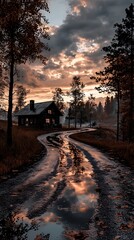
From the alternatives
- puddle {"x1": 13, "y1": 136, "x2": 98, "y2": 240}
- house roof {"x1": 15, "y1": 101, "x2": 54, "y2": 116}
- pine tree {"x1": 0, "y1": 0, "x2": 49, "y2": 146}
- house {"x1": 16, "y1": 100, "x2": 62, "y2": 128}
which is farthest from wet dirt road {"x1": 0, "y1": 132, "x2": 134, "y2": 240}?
house roof {"x1": 15, "y1": 101, "x2": 54, "y2": 116}

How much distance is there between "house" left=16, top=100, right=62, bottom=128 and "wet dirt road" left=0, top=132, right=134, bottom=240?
51708 millimetres

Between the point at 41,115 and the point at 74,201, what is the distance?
56778mm

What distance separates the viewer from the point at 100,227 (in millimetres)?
5559

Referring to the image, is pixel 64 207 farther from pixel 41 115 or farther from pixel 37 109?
pixel 37 109

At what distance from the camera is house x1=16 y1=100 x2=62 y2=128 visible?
64.0 metres

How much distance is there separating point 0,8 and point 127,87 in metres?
17.9

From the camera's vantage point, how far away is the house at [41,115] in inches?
2520

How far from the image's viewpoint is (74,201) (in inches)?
298

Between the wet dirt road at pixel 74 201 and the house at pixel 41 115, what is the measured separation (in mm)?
51708

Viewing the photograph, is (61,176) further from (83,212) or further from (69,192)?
(83,212)

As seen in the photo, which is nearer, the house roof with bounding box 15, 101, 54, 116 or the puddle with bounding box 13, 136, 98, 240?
the puddle with bounding box 13, 136, 98, 240

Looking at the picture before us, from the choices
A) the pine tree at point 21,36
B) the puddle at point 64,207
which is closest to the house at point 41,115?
the pine tree at point 21,36

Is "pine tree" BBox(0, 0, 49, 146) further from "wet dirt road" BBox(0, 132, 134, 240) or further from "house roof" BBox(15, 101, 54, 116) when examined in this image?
"house roof" BBox(15, 101, 54, 116)

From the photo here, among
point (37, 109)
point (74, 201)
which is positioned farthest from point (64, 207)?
point (37, 109)
